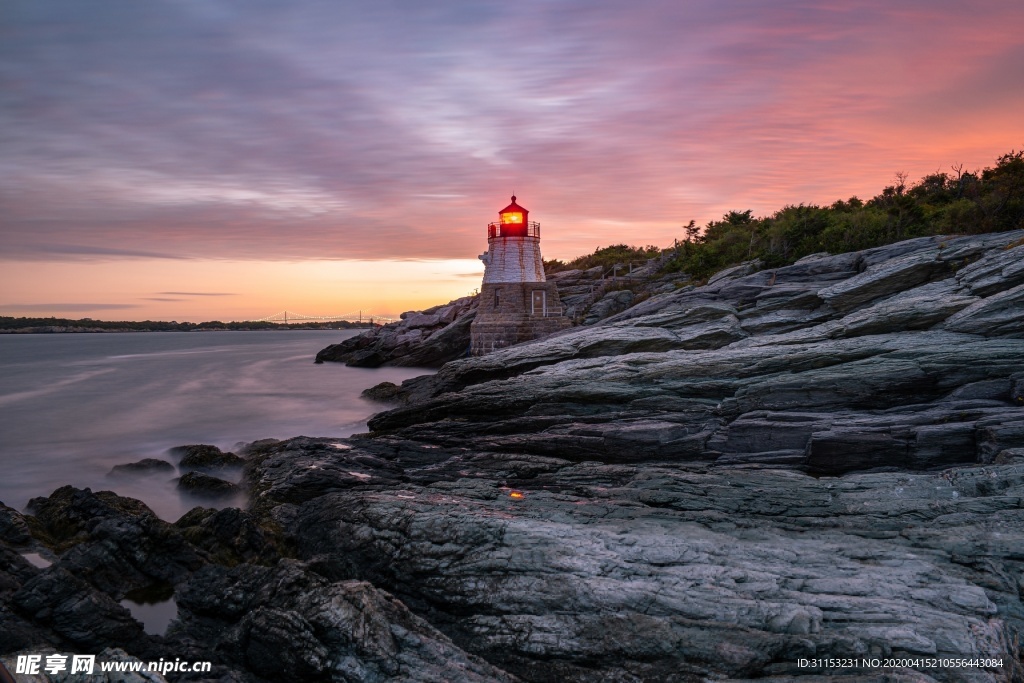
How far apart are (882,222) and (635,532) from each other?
29.8 m

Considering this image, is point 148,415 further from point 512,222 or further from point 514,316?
point 512,222

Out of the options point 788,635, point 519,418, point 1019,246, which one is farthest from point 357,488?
point 1019,246

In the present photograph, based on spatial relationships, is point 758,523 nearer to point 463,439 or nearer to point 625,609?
point 625,609

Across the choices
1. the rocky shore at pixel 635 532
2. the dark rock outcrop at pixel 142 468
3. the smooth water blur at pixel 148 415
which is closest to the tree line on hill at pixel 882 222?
the rocky shore at pixel 635 532

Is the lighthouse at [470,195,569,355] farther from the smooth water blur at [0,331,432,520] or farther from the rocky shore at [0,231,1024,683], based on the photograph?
the rocky shore at [0,231,1024,683]

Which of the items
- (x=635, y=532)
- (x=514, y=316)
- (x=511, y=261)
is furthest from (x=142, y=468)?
(x=511, y=261)

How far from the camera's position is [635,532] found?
10711 millimetres

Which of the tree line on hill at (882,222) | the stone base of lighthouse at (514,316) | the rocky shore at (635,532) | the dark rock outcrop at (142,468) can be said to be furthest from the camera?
the stone base of lighthouse at (514,316)

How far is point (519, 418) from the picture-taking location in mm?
18844

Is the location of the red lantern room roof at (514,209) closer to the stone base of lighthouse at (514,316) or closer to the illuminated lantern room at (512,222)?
the illuminated lantern room at (512,222)

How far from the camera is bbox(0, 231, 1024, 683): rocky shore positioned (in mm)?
8195

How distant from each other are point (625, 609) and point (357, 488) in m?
7.88

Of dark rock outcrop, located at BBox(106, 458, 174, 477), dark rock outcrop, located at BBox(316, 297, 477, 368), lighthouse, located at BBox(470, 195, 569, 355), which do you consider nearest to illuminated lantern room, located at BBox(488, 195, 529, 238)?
lighthouse, located at BBox(470, 195, 569, 355)

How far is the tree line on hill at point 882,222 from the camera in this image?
1130 inches
